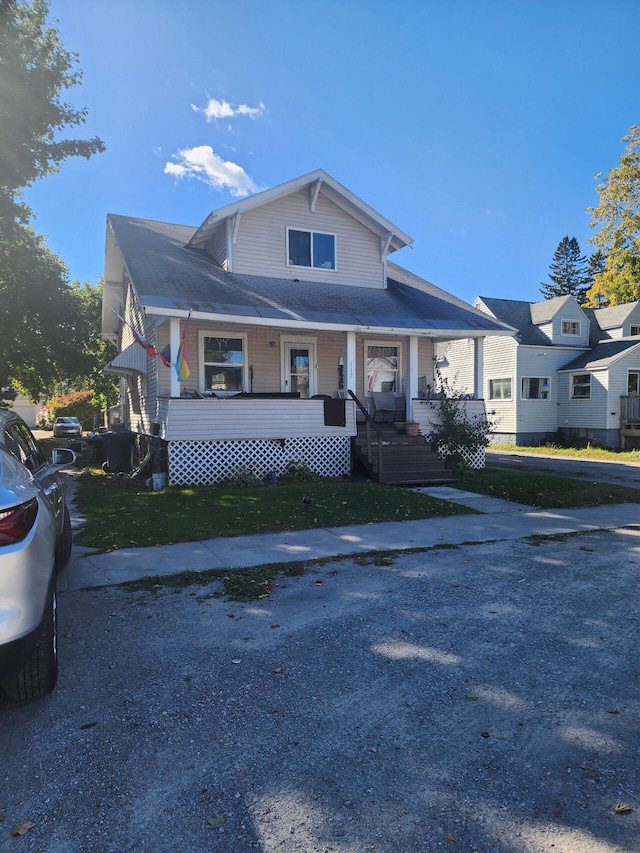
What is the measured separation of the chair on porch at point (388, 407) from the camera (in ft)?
48.0

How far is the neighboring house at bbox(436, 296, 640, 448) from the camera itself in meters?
23.5

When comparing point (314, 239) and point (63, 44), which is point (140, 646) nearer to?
point (314, 239)

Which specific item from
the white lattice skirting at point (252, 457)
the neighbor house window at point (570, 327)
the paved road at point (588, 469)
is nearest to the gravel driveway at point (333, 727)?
the white lattice skirting at point (252, 457)

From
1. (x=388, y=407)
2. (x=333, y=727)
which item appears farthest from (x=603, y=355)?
(x=333, y=727)

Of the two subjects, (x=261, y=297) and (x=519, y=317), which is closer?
(x=261, y=297)

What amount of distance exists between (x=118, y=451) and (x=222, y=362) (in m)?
3.98

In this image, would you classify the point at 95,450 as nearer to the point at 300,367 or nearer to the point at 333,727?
the point at 300,367

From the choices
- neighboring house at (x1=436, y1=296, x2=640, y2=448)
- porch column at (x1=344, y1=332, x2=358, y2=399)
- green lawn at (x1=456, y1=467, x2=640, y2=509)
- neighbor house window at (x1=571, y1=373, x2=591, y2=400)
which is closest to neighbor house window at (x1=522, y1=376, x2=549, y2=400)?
neighboring house at (x1=436, y1=296, x2=640, y2=448)

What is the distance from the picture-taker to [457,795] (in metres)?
2.34

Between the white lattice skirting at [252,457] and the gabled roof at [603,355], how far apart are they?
54.3ft

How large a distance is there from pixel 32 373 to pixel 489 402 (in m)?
22.6

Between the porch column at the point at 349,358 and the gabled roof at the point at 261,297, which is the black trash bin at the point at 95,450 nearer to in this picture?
the gabled roof at the point at 261,297

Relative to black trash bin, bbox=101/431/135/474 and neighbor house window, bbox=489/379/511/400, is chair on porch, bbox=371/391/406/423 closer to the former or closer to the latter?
black trash bin, bbox=101/431/135/474

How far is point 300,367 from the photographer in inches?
579
